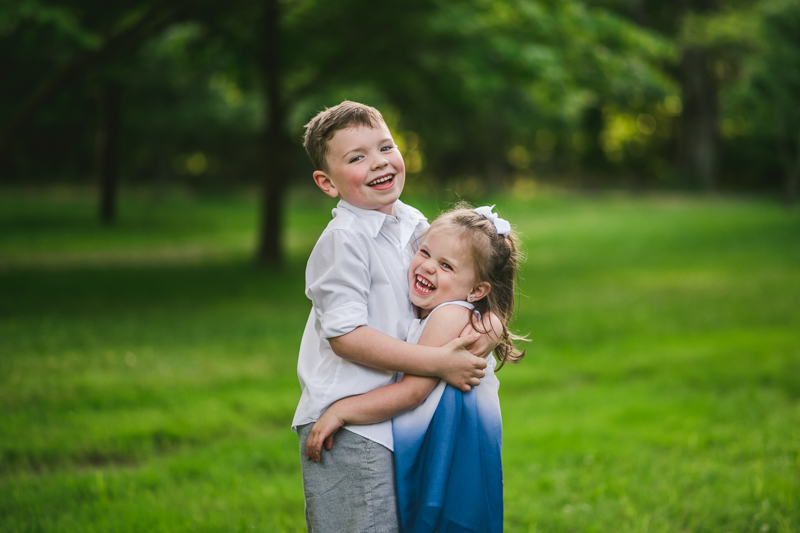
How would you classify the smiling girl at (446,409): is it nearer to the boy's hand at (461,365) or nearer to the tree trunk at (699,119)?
the boy's hand at (461,365)

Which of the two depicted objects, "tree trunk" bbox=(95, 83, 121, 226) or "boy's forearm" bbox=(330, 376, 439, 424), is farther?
"tree trunk" bbox=(95, 83, 121, 226)

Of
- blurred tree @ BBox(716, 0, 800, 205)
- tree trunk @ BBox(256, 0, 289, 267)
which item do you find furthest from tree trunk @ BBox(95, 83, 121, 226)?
blurred tree @ BBox(716, 0, 800, 205)

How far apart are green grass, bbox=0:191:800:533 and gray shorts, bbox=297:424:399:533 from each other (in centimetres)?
90

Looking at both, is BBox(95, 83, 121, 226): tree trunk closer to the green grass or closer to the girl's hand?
the green grass

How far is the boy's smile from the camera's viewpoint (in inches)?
83.5

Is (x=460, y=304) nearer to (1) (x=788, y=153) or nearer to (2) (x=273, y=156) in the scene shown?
A: (2) (x=273, y=156)

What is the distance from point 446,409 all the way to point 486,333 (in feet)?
0.85

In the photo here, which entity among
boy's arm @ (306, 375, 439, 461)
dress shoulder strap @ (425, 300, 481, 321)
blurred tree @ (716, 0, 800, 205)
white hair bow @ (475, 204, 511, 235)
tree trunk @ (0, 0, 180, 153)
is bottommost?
boy's arm @ (306, 375, 439, 461)

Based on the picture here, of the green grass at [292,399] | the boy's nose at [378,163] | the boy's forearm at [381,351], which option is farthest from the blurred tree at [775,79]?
the boy's forearm at [381,351]

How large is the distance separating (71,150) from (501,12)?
2368 cm

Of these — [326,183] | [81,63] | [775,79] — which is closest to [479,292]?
[326,183]

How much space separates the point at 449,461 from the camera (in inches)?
83.6

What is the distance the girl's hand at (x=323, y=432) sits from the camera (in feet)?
6.77

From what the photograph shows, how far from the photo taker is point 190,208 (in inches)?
1099
